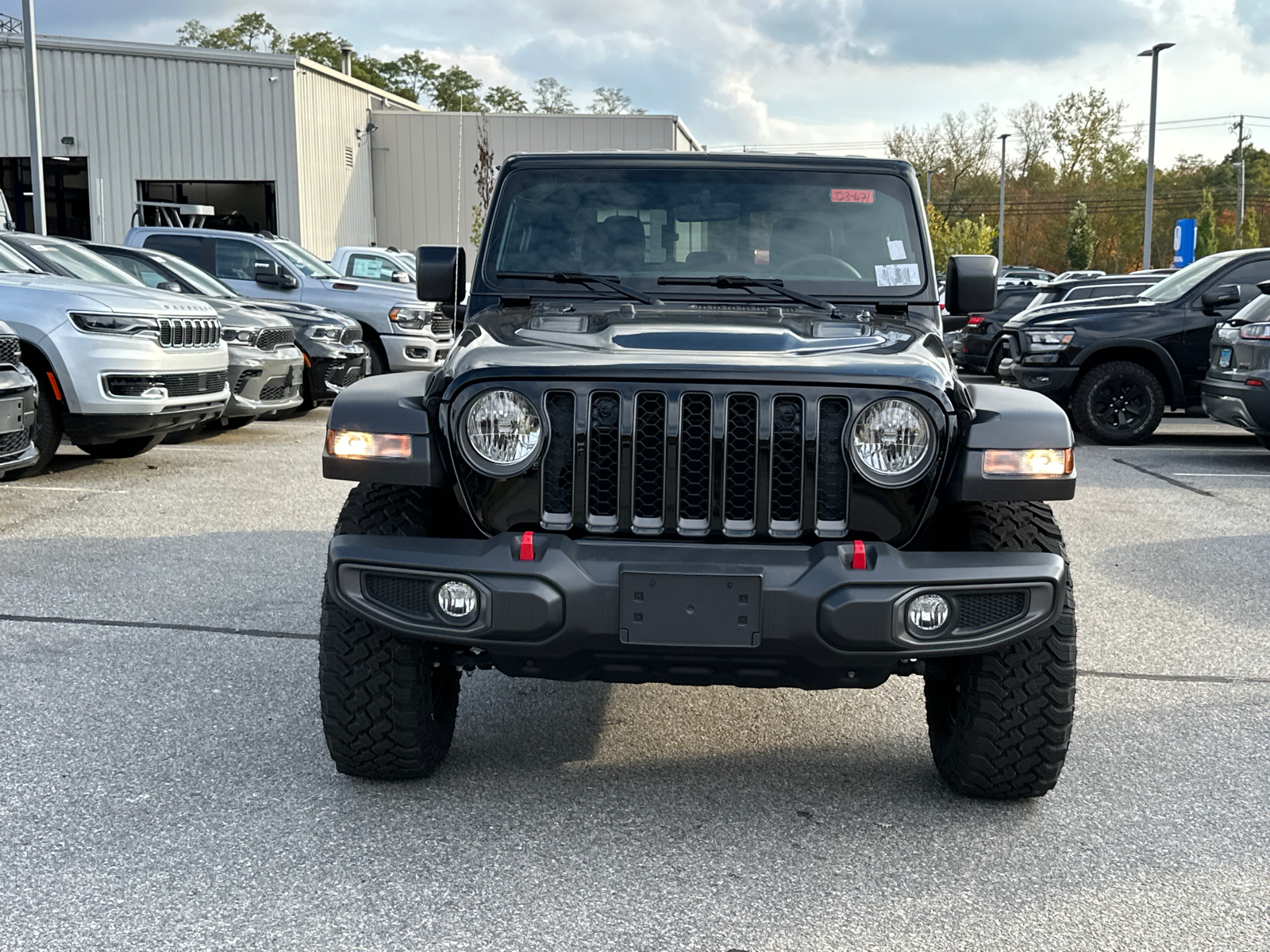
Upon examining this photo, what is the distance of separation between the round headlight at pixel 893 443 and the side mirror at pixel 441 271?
6.92 feet

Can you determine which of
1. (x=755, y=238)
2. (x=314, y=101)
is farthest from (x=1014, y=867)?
(x=314, y=101)

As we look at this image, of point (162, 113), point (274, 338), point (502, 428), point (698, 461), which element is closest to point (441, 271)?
point (502, 428)

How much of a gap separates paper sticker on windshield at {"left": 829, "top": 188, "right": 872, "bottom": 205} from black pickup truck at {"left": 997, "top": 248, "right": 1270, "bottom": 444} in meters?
8.06

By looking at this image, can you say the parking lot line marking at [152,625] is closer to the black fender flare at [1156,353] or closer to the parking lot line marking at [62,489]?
the parking lot line marking at [62,489]

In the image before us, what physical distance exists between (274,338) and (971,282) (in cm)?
781

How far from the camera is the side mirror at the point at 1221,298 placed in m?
11.7

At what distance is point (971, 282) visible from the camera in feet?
15.8

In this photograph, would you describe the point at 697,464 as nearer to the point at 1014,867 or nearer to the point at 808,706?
the point at 1014,867

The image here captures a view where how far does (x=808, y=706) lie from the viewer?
178 inches

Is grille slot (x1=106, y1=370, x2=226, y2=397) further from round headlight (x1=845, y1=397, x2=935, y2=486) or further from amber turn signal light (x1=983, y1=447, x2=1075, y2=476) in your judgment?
amber turn signal light (x1=983, y1=447, x2=1075, y2=476)

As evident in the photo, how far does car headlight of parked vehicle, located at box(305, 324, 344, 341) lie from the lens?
12.8 m

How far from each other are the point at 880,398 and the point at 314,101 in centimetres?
3160

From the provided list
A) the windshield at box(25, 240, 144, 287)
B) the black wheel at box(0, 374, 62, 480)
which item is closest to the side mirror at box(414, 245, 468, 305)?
the black wheel at box(0, 374, 62, 480)

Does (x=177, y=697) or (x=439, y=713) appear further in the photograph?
(x=177, y=697)
